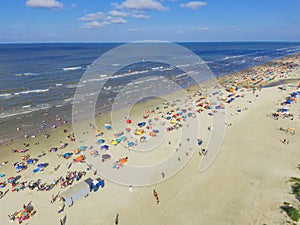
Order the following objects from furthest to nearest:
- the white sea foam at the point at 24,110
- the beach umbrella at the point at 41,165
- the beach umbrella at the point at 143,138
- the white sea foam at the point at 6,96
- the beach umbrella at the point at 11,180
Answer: the white sea foam at the point at 6,96
the white sea foam at the point at 24,110
the beach umbrella at the point at 143,138
the beach umbrella at the point at 41,165
the beach umbrella at the point at 11,180

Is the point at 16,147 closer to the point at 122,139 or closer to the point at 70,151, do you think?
the point at 70,151

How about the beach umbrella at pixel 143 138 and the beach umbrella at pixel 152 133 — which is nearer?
the beach umbrella at pixel 143 138

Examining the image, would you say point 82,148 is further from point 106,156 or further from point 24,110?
point 24,110

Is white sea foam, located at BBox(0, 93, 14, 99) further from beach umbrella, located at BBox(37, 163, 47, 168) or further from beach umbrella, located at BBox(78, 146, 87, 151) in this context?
beach umbrella, located at BBox(37, 163, 47, 168)

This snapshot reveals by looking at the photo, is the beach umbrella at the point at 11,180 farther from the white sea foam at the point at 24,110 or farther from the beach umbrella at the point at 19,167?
the white sea foam at the point at 24,110

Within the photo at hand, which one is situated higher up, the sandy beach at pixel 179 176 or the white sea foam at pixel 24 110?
the white sea foam at pixel 24 110

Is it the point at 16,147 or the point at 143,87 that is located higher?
the point at 143,87

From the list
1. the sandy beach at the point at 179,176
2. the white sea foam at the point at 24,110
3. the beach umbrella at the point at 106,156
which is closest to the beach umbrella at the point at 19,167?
the sandy beach at the point at 179,176

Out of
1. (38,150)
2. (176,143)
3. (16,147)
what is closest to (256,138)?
(176,143)
